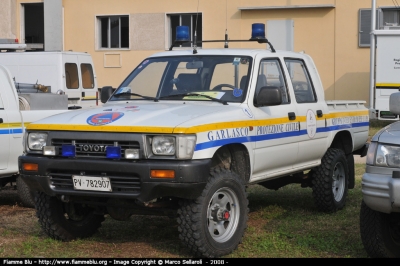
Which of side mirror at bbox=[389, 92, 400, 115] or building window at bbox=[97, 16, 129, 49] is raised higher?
building window at bbox=[97, 16, 129, 49]

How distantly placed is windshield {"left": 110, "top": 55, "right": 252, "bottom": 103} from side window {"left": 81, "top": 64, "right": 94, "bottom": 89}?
9.97m

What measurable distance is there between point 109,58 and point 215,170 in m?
20.0

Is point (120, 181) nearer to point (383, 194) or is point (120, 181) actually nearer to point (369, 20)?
point (383, 194)

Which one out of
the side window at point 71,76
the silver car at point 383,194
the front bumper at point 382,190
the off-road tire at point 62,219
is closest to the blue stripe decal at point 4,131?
the off-road tire at point 62,219

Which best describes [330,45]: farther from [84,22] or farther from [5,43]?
[5,43]

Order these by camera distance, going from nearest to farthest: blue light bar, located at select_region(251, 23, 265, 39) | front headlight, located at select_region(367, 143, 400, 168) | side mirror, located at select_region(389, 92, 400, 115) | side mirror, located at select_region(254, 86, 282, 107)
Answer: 1. front headlight, located at select_region(367, 143, 400, 168)
2. side mirror, located at select_region(389, 92, 400, 115)
3. side mirror, located at select_region(254, 86, 282, 107)
4. blue light bar, located at select_region(251, 23, 265, 39)

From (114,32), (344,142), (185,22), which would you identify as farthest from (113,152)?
(114,32)

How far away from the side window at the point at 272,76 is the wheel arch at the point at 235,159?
0.85 metres

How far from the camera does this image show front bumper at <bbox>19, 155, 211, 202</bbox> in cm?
591

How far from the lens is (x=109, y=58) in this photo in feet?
84.9

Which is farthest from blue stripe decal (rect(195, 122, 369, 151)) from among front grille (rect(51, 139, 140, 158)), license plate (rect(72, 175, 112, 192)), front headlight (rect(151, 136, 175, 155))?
license plate (rect(72, 175, 112, 192))

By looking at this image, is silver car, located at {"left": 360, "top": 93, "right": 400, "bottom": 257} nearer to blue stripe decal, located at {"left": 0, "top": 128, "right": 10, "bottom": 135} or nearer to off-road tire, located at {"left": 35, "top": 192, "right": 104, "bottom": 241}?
off-road tire, located at {"left": 35, "top": 192, "right": 104, "bottom": 241}

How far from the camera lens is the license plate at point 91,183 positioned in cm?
612

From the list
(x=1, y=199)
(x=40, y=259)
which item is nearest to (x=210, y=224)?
(x=40, y=259)
